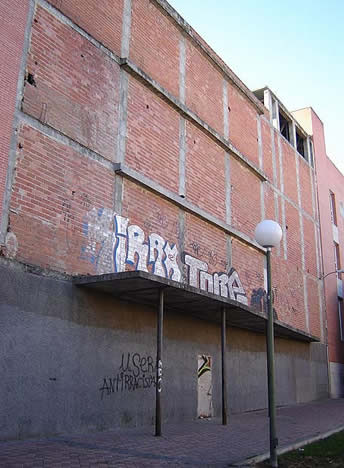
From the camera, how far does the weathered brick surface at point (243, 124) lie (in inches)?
680

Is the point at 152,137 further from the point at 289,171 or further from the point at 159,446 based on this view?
the point at 289,171

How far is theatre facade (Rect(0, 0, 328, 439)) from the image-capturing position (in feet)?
28.5

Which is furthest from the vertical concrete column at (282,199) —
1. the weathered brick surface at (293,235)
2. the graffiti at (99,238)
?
the graffiti at (99,238)

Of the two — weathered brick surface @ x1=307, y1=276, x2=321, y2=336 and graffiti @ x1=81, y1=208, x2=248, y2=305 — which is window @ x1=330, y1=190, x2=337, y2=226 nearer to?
weathered brick surface @ x1=307, y1=276, x2=321, y2=336

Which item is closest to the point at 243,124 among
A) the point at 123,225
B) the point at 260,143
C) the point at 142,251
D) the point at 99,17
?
the point at 260,143

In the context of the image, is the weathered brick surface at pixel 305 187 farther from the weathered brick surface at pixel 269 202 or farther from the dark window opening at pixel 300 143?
the weathered brick surface at pixel 269 202

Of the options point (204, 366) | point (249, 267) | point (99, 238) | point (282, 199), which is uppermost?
point (282, 199)

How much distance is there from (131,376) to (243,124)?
10.9m

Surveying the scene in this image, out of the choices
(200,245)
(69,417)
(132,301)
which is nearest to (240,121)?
(200,245)

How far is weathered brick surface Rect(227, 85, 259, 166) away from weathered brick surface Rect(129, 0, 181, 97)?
3.53m

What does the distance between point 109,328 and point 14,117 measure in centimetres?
452

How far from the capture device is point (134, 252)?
37.2 ft

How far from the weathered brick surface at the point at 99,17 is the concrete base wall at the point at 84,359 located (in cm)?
592

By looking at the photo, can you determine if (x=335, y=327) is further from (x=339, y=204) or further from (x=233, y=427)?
(x=233, y=427)
